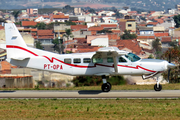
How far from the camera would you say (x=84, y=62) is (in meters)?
24.1

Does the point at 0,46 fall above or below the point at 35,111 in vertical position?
above

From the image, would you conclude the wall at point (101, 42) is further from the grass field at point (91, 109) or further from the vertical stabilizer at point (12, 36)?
the grass field at point (91, 109)

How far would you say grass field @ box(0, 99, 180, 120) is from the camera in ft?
53.1

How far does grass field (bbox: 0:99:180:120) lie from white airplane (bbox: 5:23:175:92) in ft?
11.6

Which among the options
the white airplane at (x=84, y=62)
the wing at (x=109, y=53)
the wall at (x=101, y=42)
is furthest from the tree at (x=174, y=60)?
the wall at (x=101, y=42)

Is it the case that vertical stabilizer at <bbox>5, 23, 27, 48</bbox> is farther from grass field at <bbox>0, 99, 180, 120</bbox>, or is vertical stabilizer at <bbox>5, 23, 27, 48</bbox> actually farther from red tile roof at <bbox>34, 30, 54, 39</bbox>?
red tile roof at <bbox>34, 30, 54, 39</bbox>

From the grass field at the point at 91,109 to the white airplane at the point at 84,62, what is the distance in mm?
3529

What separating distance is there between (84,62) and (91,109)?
22.3 ft

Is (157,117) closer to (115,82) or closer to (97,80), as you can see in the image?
Answer: (115,82)

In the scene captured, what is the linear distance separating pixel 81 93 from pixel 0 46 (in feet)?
21.6

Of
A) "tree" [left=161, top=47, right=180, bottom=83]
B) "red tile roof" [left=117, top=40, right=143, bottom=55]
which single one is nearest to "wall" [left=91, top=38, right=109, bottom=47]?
"red tile roof" [left=117, top=40, right=143, bottom=55]

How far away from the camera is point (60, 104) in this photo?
63.5 ft

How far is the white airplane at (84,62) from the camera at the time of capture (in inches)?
938

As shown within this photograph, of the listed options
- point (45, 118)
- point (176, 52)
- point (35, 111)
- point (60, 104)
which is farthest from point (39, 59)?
point (176, 52)
